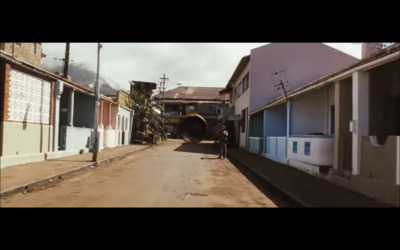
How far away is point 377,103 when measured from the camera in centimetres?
949

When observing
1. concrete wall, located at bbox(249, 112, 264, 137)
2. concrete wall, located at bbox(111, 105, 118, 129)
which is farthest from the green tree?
concrete wall, located at bbox(249, 112, 264, 137)

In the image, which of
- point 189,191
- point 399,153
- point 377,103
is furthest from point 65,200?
point 377,103

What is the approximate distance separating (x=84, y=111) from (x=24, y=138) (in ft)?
43.8

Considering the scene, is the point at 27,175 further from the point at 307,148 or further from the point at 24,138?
the point at 307,148

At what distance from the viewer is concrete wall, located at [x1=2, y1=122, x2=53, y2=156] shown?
22.9 ft

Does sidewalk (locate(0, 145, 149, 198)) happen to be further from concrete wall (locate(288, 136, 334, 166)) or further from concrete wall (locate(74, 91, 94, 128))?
concrete wall (locate(74, 91, 94, 128))

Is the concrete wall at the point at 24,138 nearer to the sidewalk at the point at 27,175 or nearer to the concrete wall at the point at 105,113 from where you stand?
the sidewalk at the point at 27,175

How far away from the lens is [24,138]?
310 inches

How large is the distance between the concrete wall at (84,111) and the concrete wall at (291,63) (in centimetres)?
1027

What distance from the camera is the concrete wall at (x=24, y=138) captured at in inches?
275

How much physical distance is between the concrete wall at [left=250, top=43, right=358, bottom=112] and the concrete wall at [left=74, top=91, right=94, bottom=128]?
10.3 m

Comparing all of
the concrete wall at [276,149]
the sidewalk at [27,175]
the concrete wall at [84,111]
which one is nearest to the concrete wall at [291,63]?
the concrete wall at [276,149]
